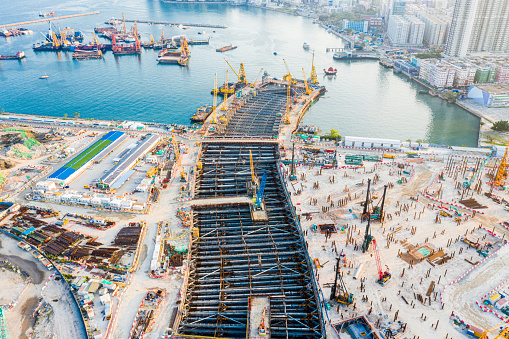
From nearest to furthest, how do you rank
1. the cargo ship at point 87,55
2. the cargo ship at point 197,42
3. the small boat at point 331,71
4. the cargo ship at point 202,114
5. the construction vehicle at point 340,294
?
1. the construction vehicle at point 340,294
2. the cargo ship at point 202,114
3. the small boat at point 331,71
4. the cargo ship at point 87,55
5. the cargo ship at point 197,42

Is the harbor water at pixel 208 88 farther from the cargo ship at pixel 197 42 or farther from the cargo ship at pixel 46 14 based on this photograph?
the cargo ship at pixel 46 14

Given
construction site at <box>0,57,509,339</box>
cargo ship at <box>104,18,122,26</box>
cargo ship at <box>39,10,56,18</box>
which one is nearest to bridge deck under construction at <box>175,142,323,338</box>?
construction site at <box>0,57,509,339</box>

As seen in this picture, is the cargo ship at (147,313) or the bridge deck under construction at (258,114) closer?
the cargo ship at (147,313)

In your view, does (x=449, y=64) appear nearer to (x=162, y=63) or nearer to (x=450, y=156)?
(x=450, y=156)

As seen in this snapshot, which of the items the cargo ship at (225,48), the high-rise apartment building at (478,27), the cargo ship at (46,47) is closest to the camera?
the high-rise apartment building at (478,27)

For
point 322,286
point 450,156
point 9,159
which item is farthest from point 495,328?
point 9,159

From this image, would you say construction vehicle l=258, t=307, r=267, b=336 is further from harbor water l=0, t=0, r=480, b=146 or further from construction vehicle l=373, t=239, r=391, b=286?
harbor water l=0, t=0, r=480, b=146

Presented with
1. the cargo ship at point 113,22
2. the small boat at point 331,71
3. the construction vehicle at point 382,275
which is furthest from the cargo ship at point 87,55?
the construction vehicle at point 382,275
